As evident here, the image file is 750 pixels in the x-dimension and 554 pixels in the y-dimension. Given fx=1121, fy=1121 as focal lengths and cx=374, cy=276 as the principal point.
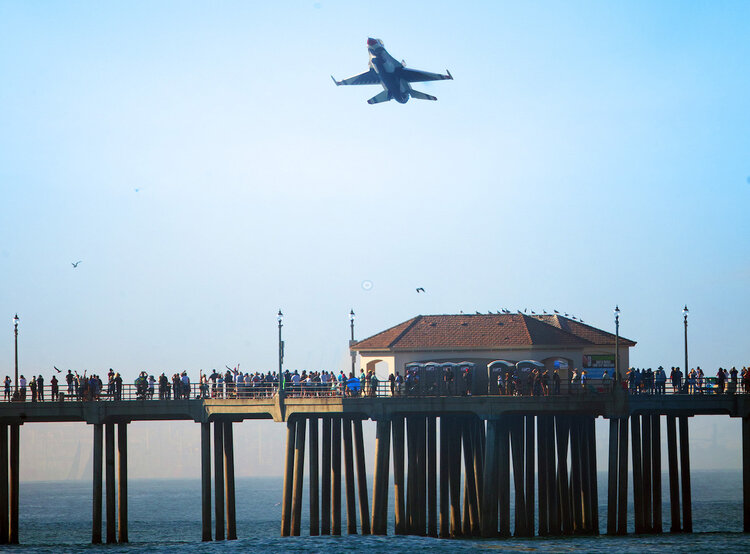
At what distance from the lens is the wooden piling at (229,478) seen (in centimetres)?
4622

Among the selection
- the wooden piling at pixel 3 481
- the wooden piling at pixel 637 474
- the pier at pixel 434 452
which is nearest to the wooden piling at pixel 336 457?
the pier at pixel 434 452

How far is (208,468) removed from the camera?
149ft

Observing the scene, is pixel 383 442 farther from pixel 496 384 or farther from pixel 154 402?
pixel 154 402

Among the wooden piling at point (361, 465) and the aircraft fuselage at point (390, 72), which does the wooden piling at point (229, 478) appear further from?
the aircraft fuselage at point (390, 72)

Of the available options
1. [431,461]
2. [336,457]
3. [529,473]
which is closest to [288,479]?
[336,457]

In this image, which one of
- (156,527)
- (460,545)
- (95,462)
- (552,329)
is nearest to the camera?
(460,545)

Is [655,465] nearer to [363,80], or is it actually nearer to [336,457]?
[336,457]

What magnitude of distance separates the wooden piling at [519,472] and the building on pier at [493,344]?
10.6 ft

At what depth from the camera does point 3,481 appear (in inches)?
1855

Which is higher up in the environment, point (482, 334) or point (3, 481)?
point (482, 334)

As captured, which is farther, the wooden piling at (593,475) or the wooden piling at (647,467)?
the wooden piling at (593,475)

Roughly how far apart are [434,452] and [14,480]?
18.4 m

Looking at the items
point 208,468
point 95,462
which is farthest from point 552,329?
point 95,462

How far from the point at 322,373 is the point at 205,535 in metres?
8.24
